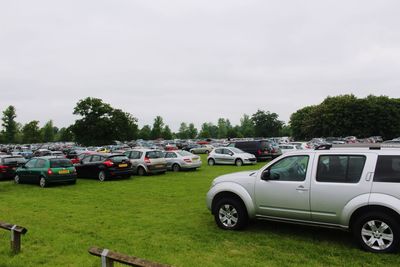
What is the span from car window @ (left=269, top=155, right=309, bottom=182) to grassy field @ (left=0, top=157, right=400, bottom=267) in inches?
46.4

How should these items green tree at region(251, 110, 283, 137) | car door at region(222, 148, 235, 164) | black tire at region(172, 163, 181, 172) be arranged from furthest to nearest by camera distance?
green tree at region(251, 110, 283, 137), car door at region(222, 148, 235, 164), black tire at region(172, 163, 181, 172)

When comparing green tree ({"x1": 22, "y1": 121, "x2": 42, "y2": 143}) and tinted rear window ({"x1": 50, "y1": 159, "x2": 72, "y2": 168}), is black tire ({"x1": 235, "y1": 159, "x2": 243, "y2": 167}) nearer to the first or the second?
tinted rear window ({"x1": 50, "y1": 159, "x2": 72, "y2": 168})

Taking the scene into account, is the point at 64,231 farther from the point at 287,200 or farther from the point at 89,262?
the point at 287,200

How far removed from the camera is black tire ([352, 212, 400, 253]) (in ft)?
18.4

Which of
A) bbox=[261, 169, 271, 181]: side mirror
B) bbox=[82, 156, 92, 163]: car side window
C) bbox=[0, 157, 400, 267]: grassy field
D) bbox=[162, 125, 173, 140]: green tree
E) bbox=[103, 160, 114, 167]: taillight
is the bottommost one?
bbox=[0, 157, 400, 267]: grassy field

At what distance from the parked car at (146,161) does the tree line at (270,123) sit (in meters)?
44.0

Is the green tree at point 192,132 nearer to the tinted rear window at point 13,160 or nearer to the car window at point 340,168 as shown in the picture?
the tinted rear window at point 13,160

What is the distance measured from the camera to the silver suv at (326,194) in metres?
5.75

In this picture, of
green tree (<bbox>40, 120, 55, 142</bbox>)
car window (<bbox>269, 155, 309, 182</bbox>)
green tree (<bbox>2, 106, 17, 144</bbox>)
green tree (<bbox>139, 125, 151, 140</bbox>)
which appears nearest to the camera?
car window (<bbox>269, 155, 309, 182</bbox>)

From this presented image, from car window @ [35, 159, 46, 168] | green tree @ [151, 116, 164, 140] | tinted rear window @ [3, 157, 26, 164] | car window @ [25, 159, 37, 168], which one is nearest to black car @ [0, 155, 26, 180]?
tinted rear window @ [3, 157, 26, 164]

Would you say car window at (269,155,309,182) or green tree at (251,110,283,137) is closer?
car window at (269,155,309,182)

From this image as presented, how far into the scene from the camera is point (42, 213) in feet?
31.4

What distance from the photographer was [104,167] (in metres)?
17.9

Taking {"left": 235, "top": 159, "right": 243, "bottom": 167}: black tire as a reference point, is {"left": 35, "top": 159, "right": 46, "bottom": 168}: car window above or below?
above
